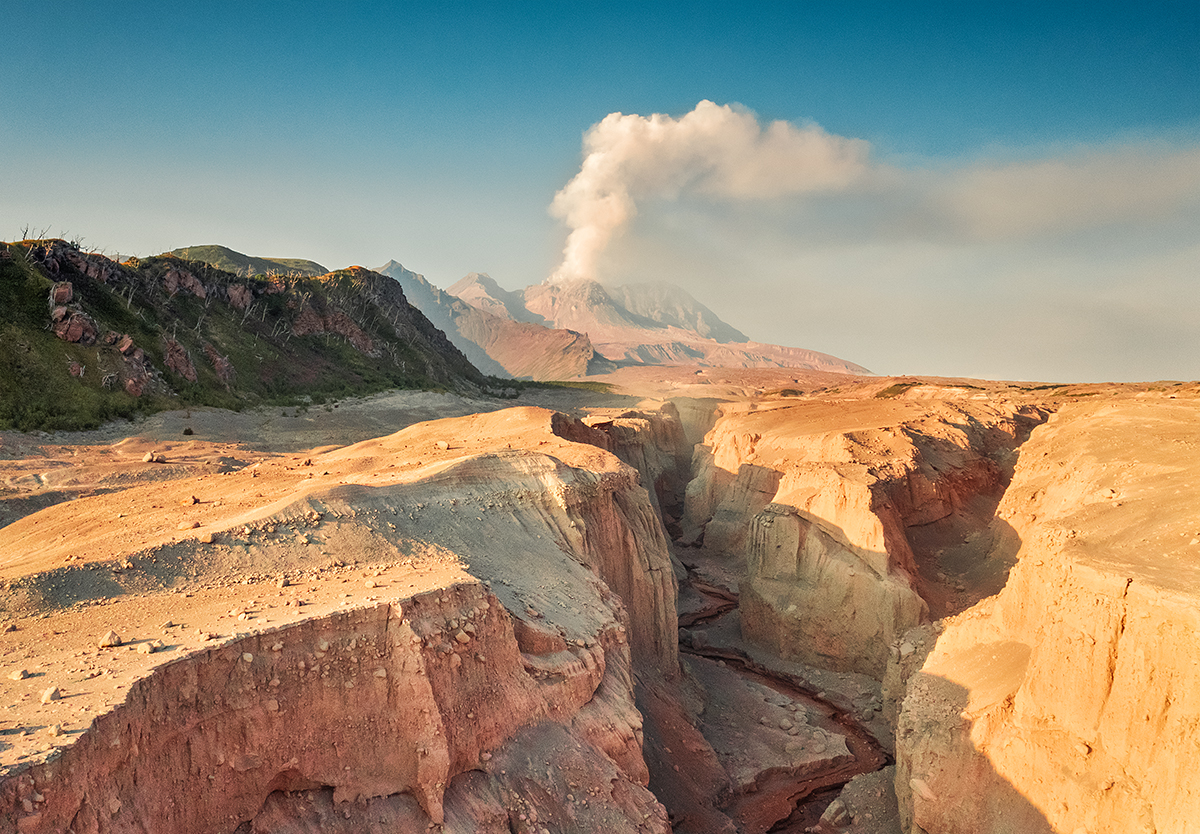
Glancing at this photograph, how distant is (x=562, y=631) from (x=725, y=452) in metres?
30.1

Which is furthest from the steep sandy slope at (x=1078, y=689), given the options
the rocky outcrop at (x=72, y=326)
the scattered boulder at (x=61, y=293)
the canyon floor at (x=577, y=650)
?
the scattered boulder at (x=61, y=293)

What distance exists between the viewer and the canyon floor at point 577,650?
9891mm

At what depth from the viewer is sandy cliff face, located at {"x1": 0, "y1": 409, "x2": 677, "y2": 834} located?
29.2 feet

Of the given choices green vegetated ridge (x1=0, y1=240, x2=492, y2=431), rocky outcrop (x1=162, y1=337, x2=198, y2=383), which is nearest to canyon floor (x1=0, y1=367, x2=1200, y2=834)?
green vegetated ridge (x1=0, y1=240, x2=492, y2=431)

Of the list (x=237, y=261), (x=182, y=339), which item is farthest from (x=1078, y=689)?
(x=237, y=261)

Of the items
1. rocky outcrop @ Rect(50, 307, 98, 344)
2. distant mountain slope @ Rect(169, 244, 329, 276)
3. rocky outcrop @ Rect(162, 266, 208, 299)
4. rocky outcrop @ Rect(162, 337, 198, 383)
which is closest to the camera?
rocky outcrop @ Rect(50, 307, 98, 344)

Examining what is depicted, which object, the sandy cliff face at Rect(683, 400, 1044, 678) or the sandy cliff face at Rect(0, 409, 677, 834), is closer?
the sandy cliff face at Rect(0, 409, 677, 834)

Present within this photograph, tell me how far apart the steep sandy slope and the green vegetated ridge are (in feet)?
141

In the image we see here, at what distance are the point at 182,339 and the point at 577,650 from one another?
5489cm

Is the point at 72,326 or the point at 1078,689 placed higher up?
the point at 72,326

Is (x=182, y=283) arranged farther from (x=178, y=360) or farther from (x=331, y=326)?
(x=178, y=360)

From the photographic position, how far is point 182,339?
188ft

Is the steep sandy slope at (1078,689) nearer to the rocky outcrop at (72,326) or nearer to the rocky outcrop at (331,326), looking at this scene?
the rocky outcrop at (72,326)

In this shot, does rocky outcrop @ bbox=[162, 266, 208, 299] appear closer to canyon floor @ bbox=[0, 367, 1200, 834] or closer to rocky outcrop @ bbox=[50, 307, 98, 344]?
rocky outcrop @ bbox=[50, 307, 98, 344]
